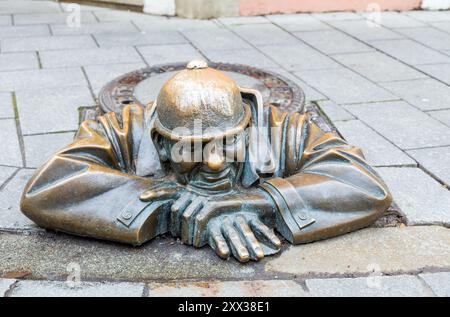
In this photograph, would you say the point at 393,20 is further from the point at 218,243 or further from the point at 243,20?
the point at 218,243

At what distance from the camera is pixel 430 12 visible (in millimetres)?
7785

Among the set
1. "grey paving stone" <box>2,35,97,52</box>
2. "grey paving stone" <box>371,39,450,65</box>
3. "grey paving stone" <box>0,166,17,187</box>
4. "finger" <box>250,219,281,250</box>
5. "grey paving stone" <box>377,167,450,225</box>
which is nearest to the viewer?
"finger" <box>250,219,281,250</box>

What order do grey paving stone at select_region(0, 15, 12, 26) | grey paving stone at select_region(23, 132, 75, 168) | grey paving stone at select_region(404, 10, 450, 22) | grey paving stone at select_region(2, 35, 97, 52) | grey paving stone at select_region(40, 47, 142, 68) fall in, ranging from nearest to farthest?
grey paving stone at select_region(23, 132, 75, 168) < grey paving stone at select_region(40, 47, 142, 68) < grey paving stone at select_region(2, 35, 97, 52) < grey paving stone at select_region(0, 15, 12, 26) < grey paving stone at select_region(404, 10, 450, 22)

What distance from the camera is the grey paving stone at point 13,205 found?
9.68ft

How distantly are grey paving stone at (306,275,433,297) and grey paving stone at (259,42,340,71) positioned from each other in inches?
127

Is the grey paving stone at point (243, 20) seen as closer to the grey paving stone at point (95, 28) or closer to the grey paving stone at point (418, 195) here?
the grey paving stone at point (95, 28)

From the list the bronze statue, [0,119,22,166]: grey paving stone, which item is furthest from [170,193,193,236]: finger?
[0,119,22,166]: grey paving stone

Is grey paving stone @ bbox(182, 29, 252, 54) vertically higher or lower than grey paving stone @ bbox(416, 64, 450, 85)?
higher

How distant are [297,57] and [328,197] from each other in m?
3.30

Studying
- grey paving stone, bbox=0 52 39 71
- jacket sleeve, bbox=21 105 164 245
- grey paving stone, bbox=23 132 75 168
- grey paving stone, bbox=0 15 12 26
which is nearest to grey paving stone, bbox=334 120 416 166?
jacket sleeve, bbox=21 105 164 245

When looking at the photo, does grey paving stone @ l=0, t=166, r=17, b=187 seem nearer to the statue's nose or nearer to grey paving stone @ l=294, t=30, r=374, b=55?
the statue's nose

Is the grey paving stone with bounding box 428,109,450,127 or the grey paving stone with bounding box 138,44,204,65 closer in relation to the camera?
the grey paving stone with bounding box 428,109,450,127

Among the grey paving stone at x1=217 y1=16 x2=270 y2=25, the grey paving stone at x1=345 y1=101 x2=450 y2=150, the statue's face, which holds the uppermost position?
the statue's face

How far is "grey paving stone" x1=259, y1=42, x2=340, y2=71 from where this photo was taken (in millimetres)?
5559
